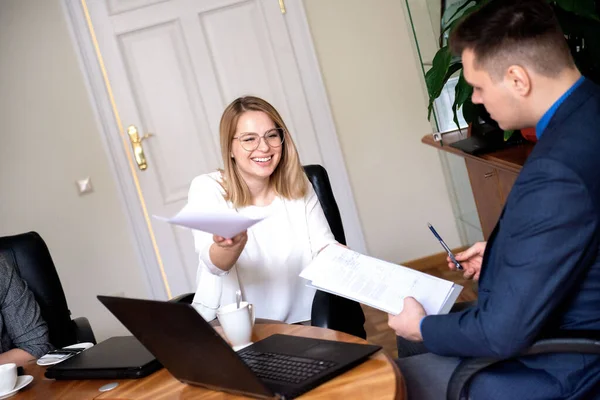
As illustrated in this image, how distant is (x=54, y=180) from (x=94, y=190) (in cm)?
23

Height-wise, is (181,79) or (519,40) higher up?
(181,79)

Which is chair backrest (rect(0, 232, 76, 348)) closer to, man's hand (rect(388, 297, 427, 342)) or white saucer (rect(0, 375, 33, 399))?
white saucer (rect(0, 375, 33, 399))

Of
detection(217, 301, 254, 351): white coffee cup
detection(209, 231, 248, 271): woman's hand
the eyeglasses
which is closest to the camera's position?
detection(217, 301, 254, 351): white coffee cup

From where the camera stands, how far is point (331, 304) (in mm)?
2158

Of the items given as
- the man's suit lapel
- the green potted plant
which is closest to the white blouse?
the green potted plant

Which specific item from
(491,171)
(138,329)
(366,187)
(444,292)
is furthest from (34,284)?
(366,187)

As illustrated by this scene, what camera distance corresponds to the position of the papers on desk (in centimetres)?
166

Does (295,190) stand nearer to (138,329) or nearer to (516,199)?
(138,329)

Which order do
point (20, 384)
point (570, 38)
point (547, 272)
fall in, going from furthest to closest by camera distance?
point (570, 38) → point (20, 384) → point (547, 272)

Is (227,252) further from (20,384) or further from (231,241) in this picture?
(20,384)

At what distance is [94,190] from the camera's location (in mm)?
4418

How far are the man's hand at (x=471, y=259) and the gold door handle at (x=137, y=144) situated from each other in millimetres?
2809

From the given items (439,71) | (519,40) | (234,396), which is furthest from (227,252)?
(519,40)

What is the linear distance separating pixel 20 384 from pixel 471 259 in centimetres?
114
